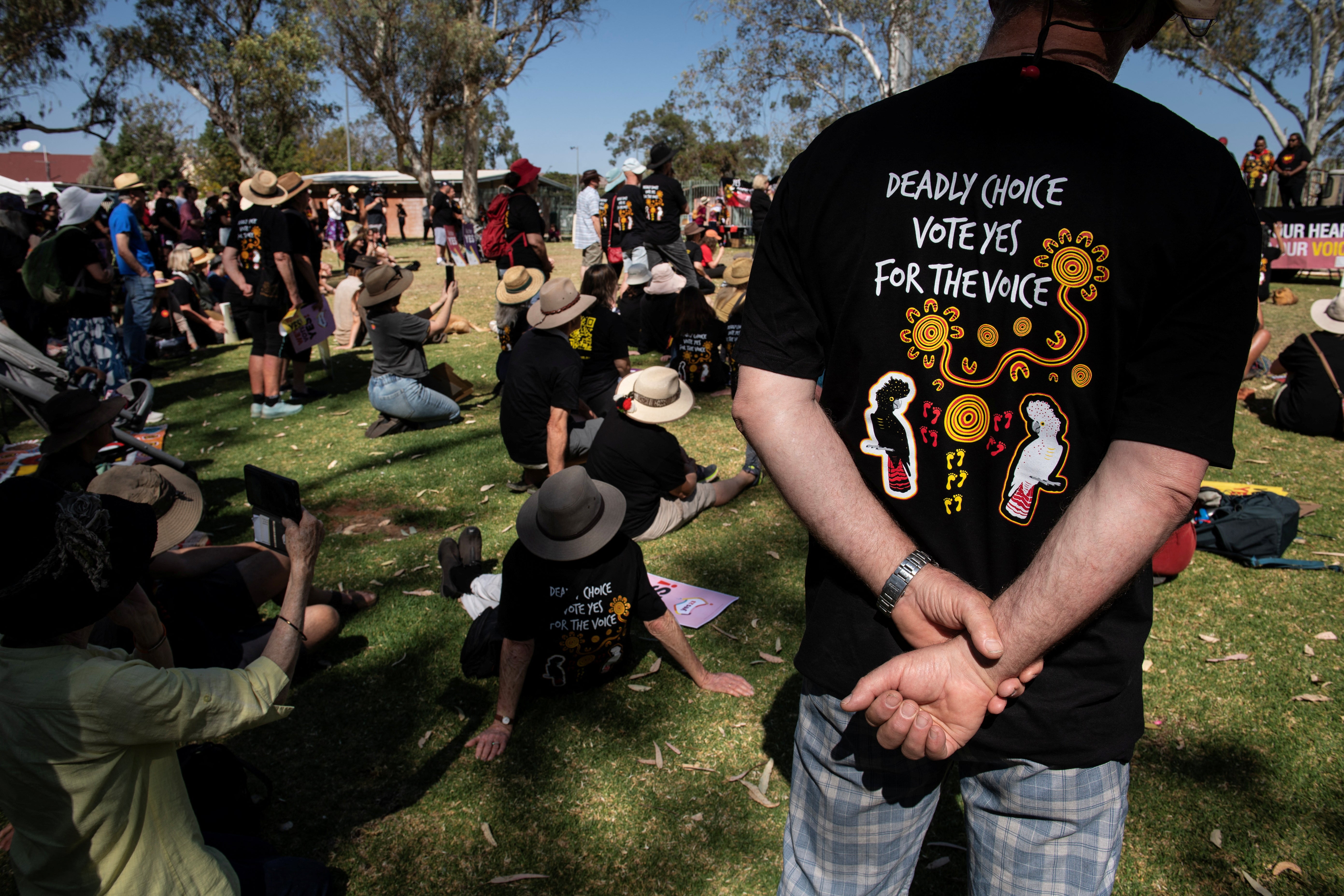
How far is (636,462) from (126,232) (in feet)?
29.2

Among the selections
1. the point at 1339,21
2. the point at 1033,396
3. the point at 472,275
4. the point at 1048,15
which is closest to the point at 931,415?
the point at 1033,396

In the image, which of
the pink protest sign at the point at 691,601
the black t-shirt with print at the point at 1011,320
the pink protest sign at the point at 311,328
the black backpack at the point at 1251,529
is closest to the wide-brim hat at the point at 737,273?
the pink protest sign at the point at 311,328

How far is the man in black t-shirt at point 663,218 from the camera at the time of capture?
417 inches

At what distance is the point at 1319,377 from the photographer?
720 cm

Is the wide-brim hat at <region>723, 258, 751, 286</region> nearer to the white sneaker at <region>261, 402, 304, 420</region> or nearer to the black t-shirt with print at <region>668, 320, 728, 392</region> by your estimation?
the black t-shirt with print at <region>668, 320, 728, 392</region>

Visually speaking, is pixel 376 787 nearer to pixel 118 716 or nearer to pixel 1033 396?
pixel 118 716

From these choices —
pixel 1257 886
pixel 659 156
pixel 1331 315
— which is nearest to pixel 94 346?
pixel 659 156

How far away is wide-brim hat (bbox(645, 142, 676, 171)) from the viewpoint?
11.0 m

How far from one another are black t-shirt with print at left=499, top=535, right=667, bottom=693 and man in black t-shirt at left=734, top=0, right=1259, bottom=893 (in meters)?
2.22

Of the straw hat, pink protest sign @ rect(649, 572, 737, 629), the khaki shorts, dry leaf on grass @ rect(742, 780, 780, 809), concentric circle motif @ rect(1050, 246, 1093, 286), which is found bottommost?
dry leaf on grass @ rect(742, 780, 780, 809)

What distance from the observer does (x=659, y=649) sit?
435 cm

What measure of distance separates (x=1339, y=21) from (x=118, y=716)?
36900 mm

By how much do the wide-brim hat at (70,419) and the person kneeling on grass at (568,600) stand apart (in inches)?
116

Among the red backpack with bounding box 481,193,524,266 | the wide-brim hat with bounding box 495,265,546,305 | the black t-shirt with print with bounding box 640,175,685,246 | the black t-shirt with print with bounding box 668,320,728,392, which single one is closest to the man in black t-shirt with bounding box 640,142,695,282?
the black t-shirt with print with bounding box 640,175,685,246
